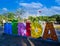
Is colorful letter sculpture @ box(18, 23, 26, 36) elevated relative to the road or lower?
elevated

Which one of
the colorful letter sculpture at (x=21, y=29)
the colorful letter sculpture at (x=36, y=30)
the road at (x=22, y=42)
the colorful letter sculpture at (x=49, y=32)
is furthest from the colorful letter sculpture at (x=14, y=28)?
the colorful letter sculpture at (x=49, y=32)

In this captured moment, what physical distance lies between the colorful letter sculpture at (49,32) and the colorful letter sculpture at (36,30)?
0.76 ft

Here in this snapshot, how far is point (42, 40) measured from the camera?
14.1ft

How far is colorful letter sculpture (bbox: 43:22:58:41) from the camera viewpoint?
4213 millimetres

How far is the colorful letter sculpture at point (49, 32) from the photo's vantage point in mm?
4213

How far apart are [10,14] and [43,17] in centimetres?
162

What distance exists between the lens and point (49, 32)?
433 centimetres

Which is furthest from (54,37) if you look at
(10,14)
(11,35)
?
(10,14)

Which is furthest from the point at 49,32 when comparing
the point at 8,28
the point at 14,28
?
the point at 8,28

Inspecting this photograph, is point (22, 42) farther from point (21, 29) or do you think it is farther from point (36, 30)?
point (21, 29)

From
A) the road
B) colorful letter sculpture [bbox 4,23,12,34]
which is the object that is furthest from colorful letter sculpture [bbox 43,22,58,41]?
colorful letter sculpture [bbox 4,23,12,34]

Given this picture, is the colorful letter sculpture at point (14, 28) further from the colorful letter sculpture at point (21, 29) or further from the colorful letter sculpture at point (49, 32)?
the colorful letter sculpture at point (49, 32)

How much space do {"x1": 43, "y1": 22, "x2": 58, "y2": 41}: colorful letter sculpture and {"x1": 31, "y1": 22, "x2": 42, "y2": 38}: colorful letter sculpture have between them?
23 cm

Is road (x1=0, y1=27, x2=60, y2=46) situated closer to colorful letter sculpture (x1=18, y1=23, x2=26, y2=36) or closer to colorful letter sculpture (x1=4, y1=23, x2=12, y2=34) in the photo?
colorful letter sculpture (x1=18, y1=23, x2=26, y2=36)
